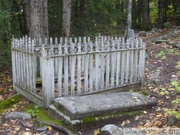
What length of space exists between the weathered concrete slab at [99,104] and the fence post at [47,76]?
291mm

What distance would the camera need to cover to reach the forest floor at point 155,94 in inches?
198

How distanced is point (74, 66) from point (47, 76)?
740mm

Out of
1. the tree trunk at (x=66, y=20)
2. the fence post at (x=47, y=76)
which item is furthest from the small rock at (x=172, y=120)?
the tree trunk at (x=66, y=20)

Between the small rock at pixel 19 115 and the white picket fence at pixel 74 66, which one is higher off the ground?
the white picket fence at pixel 74 66

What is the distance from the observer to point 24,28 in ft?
36.9

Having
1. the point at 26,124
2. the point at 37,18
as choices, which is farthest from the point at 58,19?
the point at 26,124

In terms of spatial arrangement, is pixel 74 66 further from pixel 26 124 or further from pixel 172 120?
pixel 172 120

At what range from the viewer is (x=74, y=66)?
5.96 m

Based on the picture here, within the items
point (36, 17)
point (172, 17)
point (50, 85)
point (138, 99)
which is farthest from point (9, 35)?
point (172, 17)

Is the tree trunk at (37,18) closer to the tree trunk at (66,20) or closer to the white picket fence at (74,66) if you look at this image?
the white picket fence at (74,66)

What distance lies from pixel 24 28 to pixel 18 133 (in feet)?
23.4

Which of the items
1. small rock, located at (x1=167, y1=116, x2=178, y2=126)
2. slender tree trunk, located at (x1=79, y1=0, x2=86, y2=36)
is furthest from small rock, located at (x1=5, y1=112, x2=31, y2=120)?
slender tree trunk, located at (x1=79, y1=0, x2=86, y2=36)

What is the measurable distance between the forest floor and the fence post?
0.68 meters

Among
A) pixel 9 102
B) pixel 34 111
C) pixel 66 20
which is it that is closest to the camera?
pixel 34 111
